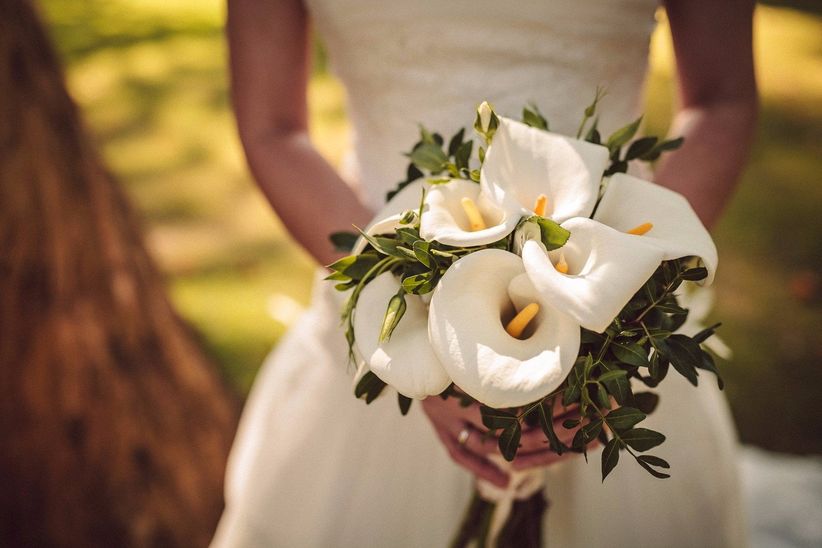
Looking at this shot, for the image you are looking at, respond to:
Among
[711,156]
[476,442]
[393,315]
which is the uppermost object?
[393,315]

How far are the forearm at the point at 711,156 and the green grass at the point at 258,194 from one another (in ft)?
6.17

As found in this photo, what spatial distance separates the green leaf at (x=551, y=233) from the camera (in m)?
0.82

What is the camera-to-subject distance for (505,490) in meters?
1.24

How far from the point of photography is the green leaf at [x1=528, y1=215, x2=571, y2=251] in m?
0.82

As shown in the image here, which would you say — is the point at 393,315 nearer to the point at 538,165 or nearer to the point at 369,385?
the point at 369,385

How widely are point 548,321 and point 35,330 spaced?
4.80 feet

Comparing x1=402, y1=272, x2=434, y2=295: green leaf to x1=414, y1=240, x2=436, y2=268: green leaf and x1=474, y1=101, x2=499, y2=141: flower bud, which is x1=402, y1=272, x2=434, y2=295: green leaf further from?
x1=474, y1=101, x2=499, y2=141: flower bud

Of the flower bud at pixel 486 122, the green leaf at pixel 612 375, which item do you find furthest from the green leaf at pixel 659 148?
the green leaf at pixel 612 375

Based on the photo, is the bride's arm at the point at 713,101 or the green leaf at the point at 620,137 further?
the bride's arm at the point at 713,101

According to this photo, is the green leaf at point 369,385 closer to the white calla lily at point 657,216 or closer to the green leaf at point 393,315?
the green leaf at point 393,315

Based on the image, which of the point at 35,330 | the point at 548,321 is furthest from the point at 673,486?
the point at 35,330

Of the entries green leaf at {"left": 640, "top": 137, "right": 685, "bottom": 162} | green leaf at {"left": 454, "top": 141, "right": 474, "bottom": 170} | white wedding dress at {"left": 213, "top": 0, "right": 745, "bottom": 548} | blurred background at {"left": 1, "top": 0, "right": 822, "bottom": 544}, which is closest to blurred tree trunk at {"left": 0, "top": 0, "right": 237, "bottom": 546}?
blurred background at {"left": 1, "top": 0, "right": 822, "bottom": 544}

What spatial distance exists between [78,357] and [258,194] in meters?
2.82

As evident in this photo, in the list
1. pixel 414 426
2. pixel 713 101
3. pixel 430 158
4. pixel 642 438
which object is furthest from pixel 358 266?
pixel 713 101
